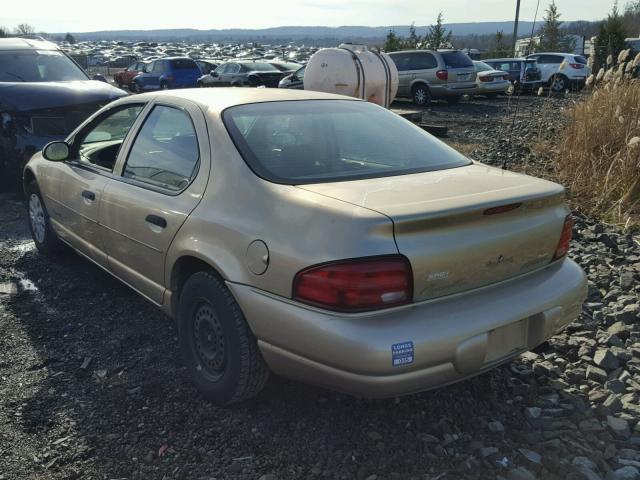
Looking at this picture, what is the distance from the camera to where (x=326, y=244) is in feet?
7.57

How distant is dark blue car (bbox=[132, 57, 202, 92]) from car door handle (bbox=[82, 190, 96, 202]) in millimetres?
20602

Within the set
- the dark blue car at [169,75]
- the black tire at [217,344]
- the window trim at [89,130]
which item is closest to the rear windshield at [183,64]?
the dark blue car at [169,75]

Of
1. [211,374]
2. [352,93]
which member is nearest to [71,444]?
[211,374]

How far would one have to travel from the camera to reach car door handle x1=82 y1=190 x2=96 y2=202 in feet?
12.6

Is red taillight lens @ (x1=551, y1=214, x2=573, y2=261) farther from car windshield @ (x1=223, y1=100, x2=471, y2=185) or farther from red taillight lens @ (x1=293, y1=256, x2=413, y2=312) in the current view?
red taillight lens @ (x1=293, y1=256, x2=413, y2=312)

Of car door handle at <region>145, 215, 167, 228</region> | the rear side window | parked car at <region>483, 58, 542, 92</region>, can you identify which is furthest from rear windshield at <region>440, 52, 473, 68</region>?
car door handle at <region>145, 215, 167, 228</region>

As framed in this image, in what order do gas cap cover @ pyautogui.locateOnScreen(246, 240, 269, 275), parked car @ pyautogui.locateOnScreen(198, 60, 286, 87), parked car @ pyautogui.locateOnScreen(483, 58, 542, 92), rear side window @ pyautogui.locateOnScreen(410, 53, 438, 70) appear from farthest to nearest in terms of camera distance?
parked car @ pyautogui.locateOnScreen(483, 58, 542, 92) → parked car @ pyautogui.locateOnScreen(198, 60, 286, 87) → rear side window @ pyautogui.locateOnScreen(410, 53, 438, 70) → gas cap cover @ pyautogui.locateOnScreen(246, 240, 269, 275)

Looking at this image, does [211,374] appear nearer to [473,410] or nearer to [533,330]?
[473,410]

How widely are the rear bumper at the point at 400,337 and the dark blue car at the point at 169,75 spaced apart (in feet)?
73.9

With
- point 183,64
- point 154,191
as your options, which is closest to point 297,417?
point 154,191

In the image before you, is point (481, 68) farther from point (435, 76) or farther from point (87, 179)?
point (87, 179)

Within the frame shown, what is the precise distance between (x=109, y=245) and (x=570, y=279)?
272cm

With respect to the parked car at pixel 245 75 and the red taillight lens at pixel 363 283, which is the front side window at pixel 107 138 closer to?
the red taillight lens at pixel 363 283

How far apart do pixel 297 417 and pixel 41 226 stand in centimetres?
340
